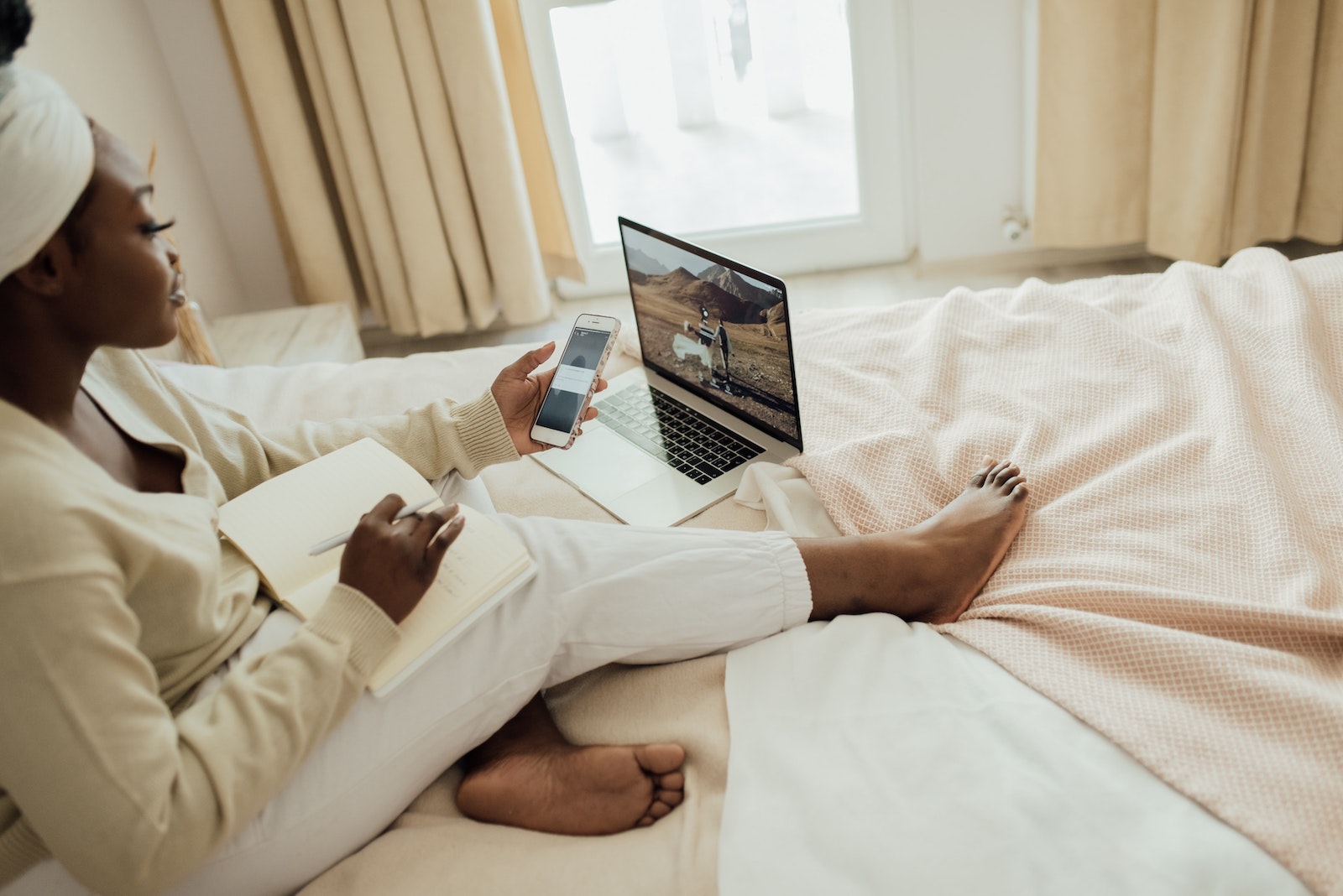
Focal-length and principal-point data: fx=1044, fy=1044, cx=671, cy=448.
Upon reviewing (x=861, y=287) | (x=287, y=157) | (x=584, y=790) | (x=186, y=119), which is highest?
(x=186, y=119)

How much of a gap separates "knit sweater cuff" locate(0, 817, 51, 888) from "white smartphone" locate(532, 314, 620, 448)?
2.28 feet

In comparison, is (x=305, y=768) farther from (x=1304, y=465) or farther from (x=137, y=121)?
(x=137, y=121)

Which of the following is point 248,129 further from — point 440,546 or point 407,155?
point 440,546

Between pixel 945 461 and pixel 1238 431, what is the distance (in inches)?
13.1

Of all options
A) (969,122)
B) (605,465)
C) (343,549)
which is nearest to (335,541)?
(343,549)

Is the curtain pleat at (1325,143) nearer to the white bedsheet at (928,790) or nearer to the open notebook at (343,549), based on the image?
the white bedsheet at (928,790)

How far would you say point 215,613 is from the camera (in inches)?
38.0

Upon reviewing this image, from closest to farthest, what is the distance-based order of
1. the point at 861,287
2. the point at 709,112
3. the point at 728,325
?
1. the point at 728,325
2. the point at 861,287
3. the point at 709,112

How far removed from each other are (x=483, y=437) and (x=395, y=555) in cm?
38

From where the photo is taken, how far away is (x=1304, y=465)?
3.90 feet

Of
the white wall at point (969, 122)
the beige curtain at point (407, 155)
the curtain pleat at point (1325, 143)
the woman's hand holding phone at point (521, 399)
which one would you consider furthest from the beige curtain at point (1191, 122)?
the woman's hand holding phone at point (521, 399)

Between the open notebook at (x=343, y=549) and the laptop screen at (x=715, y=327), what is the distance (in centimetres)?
48

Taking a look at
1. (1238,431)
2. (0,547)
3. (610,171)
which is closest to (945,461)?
(1238,431)

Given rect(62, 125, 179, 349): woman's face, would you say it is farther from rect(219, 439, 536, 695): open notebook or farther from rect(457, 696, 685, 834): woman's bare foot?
rect(457, 696, 685, 834): woman's bare foot
